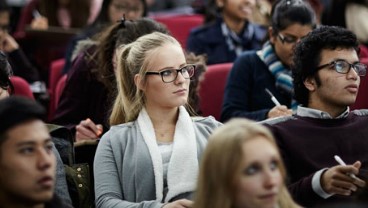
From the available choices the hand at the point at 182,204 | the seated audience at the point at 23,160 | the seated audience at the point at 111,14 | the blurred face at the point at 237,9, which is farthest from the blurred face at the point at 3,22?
the seated audience at the point at 23,160

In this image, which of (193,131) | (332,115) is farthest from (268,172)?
(332,115)

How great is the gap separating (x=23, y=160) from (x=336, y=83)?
4.37 feet

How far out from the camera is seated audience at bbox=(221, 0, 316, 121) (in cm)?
402

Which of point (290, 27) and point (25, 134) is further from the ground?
point (290, 27)

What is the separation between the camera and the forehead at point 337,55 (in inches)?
127

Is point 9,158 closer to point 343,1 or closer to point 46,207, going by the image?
point 46,207

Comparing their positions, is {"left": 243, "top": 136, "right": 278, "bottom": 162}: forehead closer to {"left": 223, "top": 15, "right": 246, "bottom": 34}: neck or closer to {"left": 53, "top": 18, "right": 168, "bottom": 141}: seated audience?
{"left": 53, "top": 18, "right": 168, "bottom": 141}: seated audience

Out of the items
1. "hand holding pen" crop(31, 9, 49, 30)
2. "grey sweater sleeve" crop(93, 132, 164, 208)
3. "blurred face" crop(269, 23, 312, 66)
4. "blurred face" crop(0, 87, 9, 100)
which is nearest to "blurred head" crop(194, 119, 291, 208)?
"grey sweater sleeve" crop(93, 132, 164, 208)

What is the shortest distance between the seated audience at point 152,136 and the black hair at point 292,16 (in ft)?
3.10

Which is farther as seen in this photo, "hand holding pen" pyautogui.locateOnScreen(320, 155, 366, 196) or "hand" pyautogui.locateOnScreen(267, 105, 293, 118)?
"hand" pyautogui.locateOnScreen(267, 105, 293, 118)

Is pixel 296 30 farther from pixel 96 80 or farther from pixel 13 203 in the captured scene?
pixel 13 203

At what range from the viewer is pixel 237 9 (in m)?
5.17

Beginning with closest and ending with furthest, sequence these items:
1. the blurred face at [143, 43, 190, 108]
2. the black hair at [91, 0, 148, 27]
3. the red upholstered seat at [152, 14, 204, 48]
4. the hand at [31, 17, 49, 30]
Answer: the blurred face at [143, 43, 190, 108], the black hair at [91, 0, 148, 27], the red upholstered seat at [152, 14, 204, 48], the hand at [31, 17, 49, 30]

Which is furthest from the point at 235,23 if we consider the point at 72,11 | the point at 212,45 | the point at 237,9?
the point at 72,11
